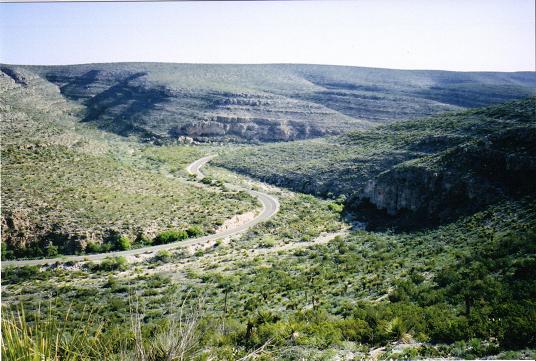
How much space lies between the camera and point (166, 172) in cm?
4369

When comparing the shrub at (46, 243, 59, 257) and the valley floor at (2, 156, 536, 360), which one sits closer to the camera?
the valley floor at (2, 156, 536, 360)

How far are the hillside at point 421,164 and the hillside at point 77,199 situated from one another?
9466 mm

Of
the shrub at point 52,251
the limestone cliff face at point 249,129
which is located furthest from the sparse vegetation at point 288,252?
the limestone cliff face at point 249,129

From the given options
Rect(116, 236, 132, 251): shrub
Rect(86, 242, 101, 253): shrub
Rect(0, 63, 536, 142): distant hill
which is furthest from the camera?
Rect(0, 63, 536, 142): distant hill

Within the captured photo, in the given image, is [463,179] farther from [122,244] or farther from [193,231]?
[122,244]

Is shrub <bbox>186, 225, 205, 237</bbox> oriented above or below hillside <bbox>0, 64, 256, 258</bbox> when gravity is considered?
below

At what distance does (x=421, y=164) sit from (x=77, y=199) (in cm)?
2392

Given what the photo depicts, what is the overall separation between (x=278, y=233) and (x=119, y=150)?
3140 cm

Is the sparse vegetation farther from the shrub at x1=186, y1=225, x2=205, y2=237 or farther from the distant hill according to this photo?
the distant hill

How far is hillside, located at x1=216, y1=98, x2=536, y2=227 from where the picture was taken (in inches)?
852

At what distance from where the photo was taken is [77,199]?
24266 millimetres

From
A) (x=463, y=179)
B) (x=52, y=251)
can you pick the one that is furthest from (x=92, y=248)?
(x=463, y=179)

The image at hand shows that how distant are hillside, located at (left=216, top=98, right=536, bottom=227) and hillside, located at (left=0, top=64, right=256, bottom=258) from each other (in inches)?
373

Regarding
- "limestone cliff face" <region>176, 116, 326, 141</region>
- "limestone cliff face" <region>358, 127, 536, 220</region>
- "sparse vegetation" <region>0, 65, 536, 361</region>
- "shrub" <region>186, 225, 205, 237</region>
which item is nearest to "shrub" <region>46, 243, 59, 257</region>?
"sparse vegetation" <region>0, 65, 536, 361</region>
